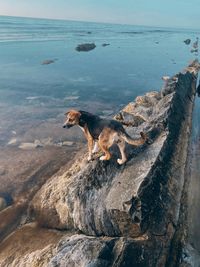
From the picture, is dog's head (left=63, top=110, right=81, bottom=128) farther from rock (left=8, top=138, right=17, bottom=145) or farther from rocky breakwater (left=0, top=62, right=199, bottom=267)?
rock (left=8, top=138, right=17, bottom=145)

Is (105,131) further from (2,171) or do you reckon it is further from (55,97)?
(55,97)

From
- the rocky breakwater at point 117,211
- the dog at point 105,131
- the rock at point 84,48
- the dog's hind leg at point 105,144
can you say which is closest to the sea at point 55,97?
the rocky breakwater at point 117,211

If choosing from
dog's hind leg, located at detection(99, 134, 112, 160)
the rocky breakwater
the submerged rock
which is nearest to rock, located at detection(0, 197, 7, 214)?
the rocky breakwater

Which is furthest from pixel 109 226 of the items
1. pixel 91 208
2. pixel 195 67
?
pixel 195 67

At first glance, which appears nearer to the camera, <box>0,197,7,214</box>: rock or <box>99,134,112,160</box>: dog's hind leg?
<box>99,134,112,160</box>: dog's hind leg

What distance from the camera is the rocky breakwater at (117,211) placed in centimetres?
773

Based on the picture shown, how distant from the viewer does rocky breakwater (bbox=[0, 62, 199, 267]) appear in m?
7.73

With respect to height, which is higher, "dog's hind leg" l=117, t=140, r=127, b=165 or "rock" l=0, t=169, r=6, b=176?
"dog's hind leg" l=117, t=140, r=127, b=165

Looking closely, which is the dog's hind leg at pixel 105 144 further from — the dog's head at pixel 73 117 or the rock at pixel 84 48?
the rock at pixel 84 48

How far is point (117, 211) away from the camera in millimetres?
8492

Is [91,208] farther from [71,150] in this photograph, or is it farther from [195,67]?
[195,67]

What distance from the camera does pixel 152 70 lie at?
42.5 m

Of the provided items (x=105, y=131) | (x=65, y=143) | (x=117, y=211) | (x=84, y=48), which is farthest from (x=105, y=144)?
(x=84, y=48)

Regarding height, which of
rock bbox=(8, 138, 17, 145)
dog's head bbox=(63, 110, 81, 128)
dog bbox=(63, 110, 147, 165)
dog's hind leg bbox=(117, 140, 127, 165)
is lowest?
rock bbox=(8, 138, 17, 145)
